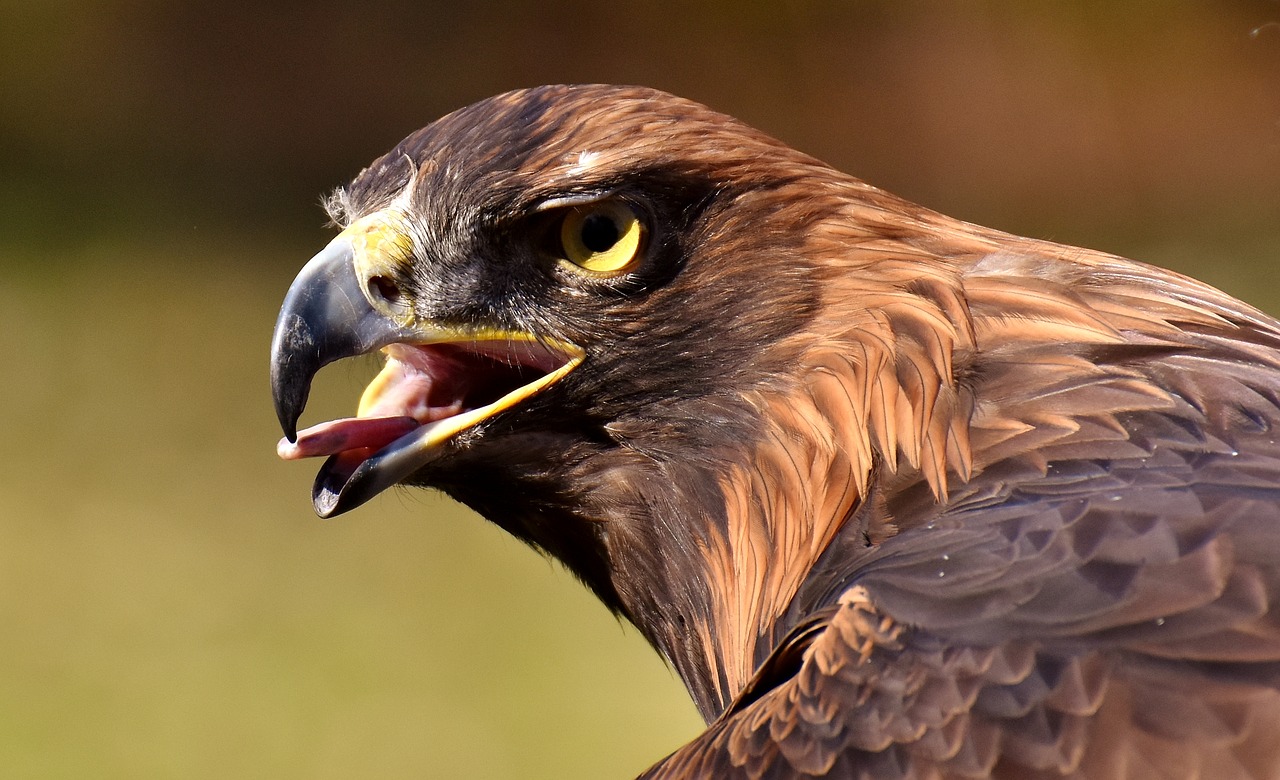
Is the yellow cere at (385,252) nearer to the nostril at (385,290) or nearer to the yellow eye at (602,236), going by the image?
the nostril at (385,290)

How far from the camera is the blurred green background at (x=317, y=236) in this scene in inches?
187

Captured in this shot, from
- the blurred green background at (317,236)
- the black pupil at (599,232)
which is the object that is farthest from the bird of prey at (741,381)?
the blurred green background at (317,236)

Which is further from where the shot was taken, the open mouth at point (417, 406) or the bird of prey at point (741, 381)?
the open mouth at point (417, 406)

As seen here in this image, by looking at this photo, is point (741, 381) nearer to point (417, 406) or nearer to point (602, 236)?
point (602, 236)

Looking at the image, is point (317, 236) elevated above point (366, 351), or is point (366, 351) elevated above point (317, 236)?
point (366, 351)

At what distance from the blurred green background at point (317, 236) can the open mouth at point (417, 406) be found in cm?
294

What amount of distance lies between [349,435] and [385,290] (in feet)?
0.53

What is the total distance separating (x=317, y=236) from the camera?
653 centimetres

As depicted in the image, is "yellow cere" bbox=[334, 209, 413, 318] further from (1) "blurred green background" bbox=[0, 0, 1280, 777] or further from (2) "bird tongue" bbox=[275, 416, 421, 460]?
(1) "blurred green background" bbox=[0, 0, 1280, 777]

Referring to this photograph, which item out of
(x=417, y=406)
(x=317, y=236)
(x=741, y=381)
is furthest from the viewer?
(x=317, y=236)

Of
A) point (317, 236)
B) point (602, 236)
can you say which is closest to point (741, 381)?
point (602, 236)

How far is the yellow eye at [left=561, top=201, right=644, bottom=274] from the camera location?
153cm

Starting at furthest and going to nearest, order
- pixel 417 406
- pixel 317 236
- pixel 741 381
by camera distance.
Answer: pixel 317 236
pixel 417 406
pixel 741 381

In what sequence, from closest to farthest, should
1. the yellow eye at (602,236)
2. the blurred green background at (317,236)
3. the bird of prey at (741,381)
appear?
1. the bird of prey at (741,381)
2. the yellow eye at (602,236)
3. the blurred green background at (317,236)
